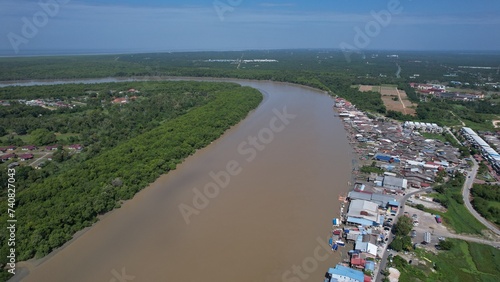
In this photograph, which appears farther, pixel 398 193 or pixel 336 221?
pixel 398 193

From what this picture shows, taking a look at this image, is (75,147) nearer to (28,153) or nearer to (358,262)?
(28,153)

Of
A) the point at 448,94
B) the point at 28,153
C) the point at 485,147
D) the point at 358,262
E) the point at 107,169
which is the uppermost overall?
the point at 107,169

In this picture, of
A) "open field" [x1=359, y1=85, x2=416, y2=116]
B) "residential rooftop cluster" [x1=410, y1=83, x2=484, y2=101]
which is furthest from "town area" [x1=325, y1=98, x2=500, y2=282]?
"residential rooftop cluster" [x1=410, y1=83, x2=484, y2=101]

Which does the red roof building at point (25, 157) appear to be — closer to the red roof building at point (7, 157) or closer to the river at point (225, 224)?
the red roof building at point (7, 157)

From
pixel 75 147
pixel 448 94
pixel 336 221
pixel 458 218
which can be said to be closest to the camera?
pixel 336 221

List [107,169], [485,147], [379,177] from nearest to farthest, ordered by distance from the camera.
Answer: [107,169]
[379,177]
[485,147]

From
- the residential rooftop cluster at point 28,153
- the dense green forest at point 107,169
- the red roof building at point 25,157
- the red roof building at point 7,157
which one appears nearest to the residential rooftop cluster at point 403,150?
the dense green forest at point 107,169

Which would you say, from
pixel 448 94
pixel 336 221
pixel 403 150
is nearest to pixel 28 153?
pixel 336 221

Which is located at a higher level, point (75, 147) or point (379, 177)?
point (379, 177)
